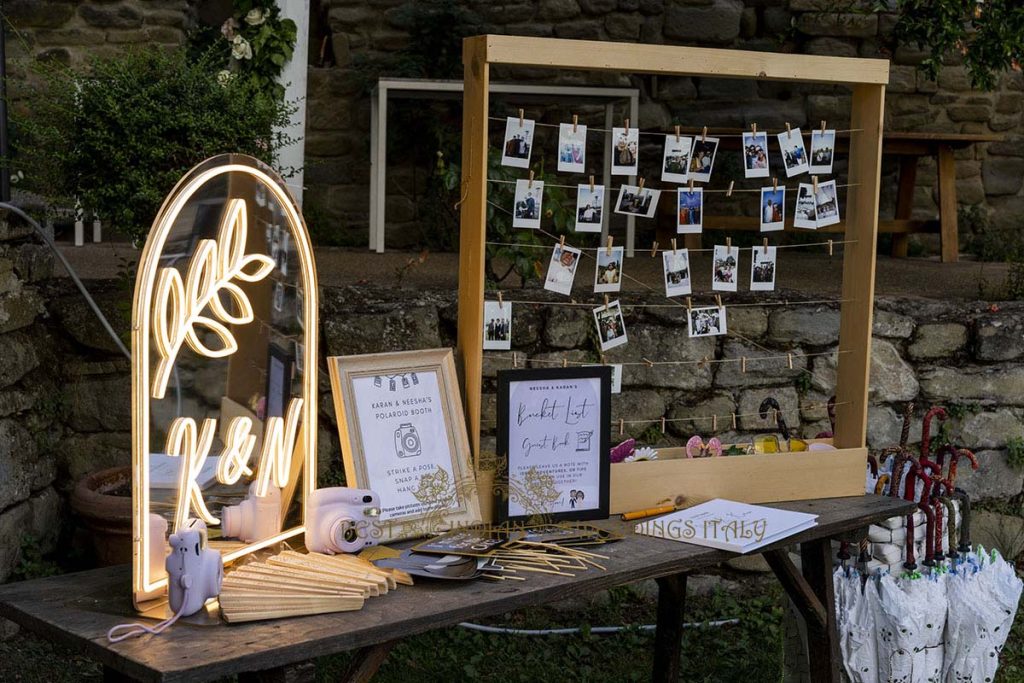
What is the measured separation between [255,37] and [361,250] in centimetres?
161

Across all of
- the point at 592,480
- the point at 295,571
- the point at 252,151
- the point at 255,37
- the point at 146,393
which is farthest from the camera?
the point at 255,37

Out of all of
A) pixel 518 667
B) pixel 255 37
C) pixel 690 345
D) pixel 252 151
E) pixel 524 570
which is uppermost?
pixel 255 37

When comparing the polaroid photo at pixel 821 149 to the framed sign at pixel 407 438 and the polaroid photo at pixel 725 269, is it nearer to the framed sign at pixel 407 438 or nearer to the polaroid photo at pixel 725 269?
the polaroid photo at pixel 725 269

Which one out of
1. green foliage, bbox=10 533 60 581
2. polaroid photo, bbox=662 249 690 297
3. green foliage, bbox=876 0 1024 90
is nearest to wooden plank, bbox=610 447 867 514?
polaroid photo, bbox=662 249 690 297

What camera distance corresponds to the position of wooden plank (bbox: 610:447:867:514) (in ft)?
8.32

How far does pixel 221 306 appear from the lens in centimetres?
193

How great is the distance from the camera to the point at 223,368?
1.95m

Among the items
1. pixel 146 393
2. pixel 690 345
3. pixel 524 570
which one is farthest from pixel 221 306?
pixel 690 345

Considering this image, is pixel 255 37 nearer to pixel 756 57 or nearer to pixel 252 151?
pixel 252 151

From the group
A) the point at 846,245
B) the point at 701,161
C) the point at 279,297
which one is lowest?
the point at 279,297

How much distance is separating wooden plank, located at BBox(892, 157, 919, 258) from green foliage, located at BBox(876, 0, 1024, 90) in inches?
64.4

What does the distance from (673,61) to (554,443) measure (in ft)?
2.87

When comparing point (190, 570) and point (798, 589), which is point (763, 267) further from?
point (190, 570)

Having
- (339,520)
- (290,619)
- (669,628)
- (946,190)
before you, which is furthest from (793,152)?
(946,190)
